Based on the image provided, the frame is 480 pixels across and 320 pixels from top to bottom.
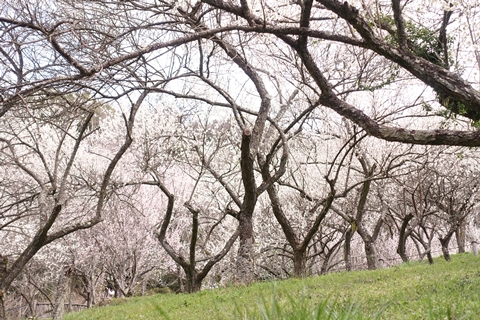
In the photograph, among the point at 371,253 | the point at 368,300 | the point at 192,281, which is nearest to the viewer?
the point at 368,300

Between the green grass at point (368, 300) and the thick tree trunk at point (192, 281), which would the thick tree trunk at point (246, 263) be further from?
the thick tree trunk at point (192, 281)

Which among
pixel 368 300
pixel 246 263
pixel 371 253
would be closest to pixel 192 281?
pixel 246 263

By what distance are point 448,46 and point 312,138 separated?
9207 mm

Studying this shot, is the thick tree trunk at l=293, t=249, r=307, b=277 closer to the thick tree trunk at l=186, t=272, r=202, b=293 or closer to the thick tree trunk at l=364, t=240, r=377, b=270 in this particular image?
the thick tree trunk at l=186, t=272, r=202, b=293

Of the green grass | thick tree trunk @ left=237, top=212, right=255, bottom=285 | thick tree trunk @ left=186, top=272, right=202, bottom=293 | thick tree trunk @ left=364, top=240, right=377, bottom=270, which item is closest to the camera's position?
the green grass

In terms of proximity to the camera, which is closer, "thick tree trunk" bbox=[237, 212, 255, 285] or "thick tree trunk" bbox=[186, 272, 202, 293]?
"thick tree trunk" bbox=[237, 212, 255, 285]

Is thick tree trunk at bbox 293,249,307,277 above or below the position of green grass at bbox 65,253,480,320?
above

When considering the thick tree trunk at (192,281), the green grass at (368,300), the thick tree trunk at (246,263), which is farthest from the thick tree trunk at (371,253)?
the thick tree trunk at (246,263)

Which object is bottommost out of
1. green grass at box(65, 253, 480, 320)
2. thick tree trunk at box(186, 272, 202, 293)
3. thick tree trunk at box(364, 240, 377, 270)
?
green grass at box(65, 253, 480, 320)

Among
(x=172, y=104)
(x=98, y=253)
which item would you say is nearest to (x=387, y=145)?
(x=172, y=104)

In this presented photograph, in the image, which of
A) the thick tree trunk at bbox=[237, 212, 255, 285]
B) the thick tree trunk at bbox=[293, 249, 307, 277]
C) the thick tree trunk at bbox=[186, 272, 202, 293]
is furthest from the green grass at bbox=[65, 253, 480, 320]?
the thick tree trunk at bbox=[186, 272, 202, 293]

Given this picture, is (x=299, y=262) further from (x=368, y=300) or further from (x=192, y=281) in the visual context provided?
(x=368, y=300)

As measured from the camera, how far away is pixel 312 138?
17062mm

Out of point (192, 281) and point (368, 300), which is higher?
point (192, 281)
